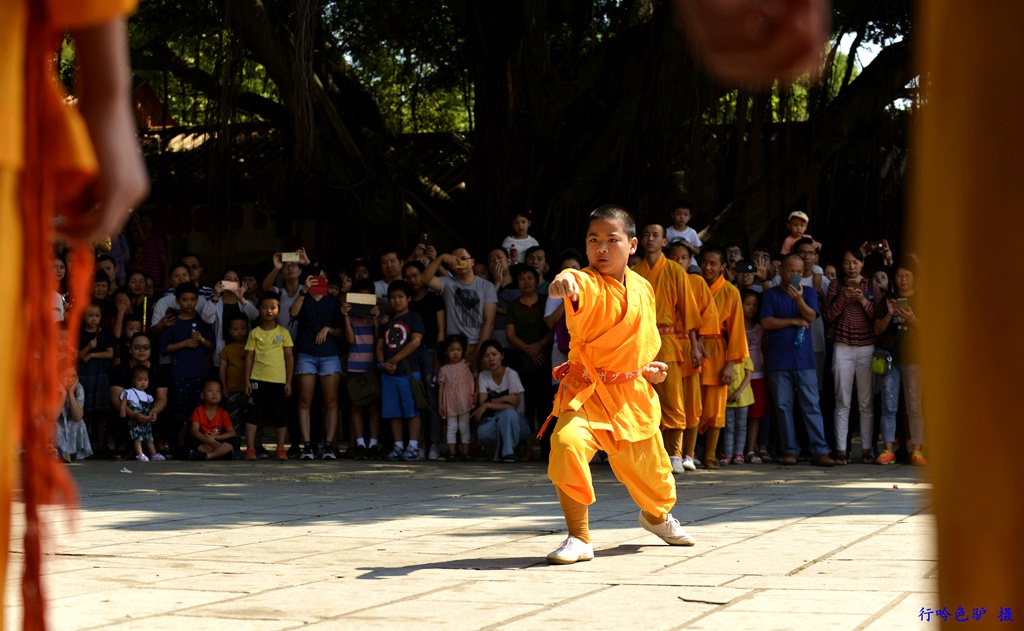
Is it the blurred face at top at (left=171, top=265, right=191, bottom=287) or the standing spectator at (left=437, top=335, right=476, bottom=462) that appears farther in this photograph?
the blurred face at top at (left=171, top=265, right=191, bottom=287)

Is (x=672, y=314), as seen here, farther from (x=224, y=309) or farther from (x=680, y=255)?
(x=224, y=309)

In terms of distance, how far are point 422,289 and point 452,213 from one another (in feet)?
11.2

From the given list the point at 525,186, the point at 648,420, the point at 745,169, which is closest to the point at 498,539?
the point at 648,420

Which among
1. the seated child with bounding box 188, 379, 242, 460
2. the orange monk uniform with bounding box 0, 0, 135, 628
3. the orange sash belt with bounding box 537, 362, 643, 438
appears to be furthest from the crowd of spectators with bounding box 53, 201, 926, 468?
the orange monk uniform with bounding box 0, 0, 135, 628

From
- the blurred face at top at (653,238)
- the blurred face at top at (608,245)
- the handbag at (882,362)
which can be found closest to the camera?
the blurred face at top at (608,245)

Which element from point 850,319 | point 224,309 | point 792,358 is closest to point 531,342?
point 792,358

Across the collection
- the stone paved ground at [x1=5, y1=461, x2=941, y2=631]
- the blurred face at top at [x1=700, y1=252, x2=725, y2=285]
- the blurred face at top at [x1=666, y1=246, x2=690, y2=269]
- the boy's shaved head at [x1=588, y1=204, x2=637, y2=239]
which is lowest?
the stone paved ground at [x1=5, y1=461, x2=941, y2=631]

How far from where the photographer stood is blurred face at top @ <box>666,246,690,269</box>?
1200cm

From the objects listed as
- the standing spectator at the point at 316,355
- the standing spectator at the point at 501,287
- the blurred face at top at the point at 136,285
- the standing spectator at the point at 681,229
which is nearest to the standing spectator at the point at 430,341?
the standing spectator at the point at 501,287

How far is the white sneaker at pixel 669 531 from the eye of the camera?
649 centimetres

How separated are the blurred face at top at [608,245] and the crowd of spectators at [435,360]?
4.94 m

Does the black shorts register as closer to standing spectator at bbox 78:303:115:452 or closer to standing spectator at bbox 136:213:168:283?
standing spectator at bbox 78:303:115:452

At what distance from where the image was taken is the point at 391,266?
13008 mm

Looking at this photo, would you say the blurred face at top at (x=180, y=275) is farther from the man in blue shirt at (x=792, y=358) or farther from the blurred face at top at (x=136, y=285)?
the man in blue shirt at (x=792, y=358)
